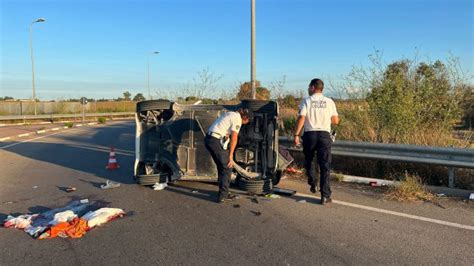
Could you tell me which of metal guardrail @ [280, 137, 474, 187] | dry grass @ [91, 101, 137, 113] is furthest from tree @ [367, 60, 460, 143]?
dry grass @ [91, 101, 137, 113]

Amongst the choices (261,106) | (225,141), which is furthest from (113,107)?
(225,141)

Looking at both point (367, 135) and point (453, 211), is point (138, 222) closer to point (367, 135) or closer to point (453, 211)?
point (453, 211)

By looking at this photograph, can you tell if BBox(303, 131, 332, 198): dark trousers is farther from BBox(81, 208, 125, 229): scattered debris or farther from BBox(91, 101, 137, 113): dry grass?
BBox(91, 101, 137, 113): dry grass

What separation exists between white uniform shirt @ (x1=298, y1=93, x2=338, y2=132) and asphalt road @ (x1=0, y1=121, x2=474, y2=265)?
120 cm

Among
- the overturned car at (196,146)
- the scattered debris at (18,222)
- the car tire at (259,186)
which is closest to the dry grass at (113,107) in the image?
the overturned car at (196,146)

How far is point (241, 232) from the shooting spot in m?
5.00

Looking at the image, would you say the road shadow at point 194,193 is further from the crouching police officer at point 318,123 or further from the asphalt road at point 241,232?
the crouching police officer at point 318,123

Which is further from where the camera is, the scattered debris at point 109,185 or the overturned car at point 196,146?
the scattered debris at point 109,185

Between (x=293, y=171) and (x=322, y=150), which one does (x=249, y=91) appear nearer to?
(x=293, y=171)

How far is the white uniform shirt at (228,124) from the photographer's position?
21.3 feet

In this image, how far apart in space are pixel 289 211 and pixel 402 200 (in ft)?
6.08

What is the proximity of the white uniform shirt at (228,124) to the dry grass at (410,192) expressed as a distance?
267 centimetres

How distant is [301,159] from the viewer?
9.45 meters

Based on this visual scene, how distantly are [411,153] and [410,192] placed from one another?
961 millimetres
